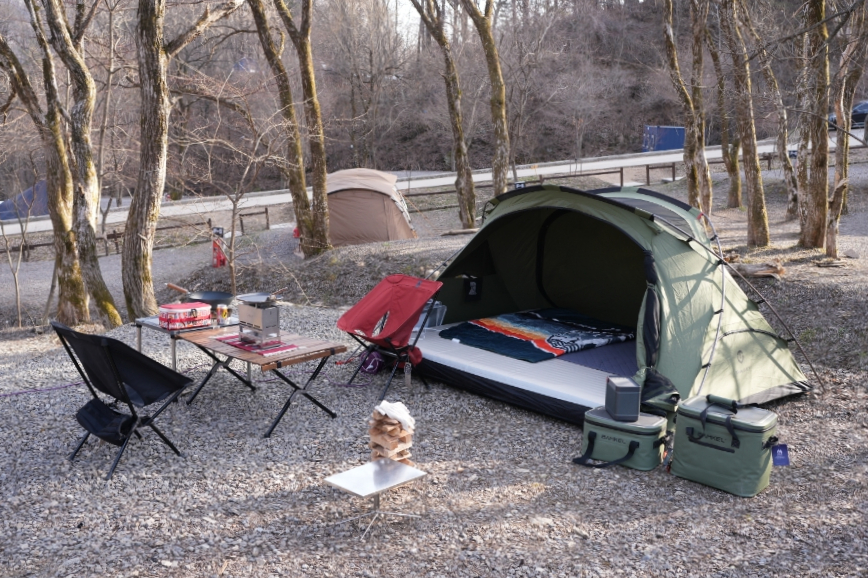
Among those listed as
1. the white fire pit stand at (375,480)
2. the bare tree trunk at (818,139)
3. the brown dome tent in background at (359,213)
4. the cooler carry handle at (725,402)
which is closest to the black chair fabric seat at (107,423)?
the white fire pit stand at (375,480)

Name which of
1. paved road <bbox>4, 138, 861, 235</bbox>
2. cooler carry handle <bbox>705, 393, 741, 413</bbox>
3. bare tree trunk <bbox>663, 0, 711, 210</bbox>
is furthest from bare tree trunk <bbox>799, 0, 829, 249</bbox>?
paved road <bbox>4, 138, 861, 235</bbox>

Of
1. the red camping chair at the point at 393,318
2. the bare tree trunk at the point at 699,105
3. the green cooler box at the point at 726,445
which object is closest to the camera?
the green cooler box at the point at 726,445

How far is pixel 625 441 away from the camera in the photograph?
4453 millimetres

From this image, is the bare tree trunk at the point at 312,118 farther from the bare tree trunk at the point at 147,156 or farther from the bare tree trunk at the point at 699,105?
the bare tree trunk at the point at 699,105

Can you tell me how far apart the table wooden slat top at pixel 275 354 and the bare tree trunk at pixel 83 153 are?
4.91 m

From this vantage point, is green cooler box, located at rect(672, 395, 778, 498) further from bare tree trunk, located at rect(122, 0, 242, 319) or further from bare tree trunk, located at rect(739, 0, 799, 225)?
bare tree trunk, located at rect(739, 0, 799, 225)

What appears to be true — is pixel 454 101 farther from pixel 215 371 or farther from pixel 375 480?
pixel 375 480

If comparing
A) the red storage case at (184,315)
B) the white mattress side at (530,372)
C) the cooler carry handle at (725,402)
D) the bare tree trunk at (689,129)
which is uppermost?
the bare tree trunk at (689,129)

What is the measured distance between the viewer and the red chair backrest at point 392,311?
5.80m

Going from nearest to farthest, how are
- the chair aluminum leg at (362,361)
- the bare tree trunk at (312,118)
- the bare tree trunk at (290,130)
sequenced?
the chair aluminum leg at (362,361)
the bare tree trunk at (290,130)
the bare tree trunk at (312,118)

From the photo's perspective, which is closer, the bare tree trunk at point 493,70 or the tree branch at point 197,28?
the tree branch at point 197,28

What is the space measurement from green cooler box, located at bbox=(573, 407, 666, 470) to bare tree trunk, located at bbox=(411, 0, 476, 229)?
9.60 metres

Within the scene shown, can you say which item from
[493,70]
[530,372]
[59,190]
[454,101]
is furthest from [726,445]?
[454,101]

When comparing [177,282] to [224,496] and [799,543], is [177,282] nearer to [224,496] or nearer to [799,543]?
[224,496]
